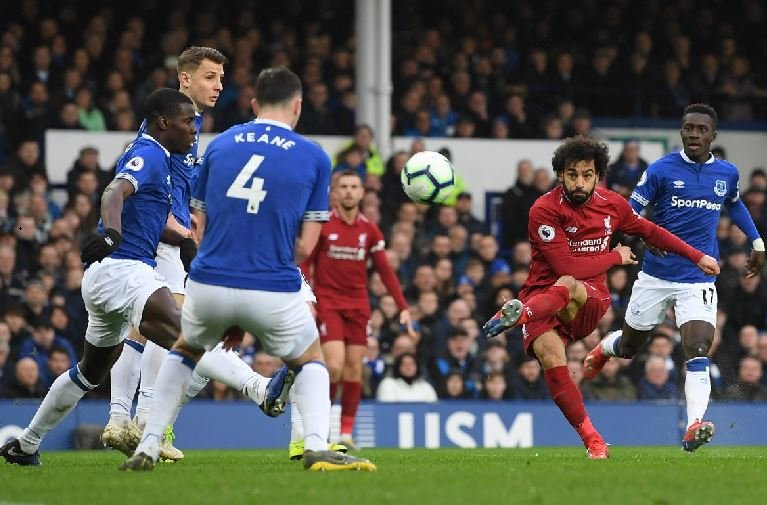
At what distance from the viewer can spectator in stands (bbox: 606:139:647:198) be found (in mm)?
20609

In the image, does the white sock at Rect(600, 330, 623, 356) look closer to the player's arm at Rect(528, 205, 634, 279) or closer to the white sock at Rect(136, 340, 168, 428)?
the player's arm at Rect(528, 205, 634, 279)

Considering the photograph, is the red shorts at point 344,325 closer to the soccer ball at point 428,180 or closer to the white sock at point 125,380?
the soccer ball at point 428,180

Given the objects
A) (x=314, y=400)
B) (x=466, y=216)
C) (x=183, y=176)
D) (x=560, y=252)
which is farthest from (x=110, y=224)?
(x=466, y=216)

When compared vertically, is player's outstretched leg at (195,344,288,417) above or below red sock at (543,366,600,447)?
above

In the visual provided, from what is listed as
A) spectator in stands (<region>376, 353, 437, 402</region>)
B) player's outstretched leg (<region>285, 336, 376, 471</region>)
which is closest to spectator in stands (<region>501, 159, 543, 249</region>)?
spectator in stands (<region>376, 353, 437, 402</region>)

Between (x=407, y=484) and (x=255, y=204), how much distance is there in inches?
64.1

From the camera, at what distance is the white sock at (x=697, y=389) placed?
1162 centimetres

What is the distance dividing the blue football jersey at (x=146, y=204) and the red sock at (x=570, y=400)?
9.25 feet

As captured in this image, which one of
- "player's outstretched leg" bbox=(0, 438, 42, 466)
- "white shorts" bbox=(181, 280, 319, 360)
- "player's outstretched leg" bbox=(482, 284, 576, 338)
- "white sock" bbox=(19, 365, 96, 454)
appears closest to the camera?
"white shorts" bbox=(181, 280, 319, 360)

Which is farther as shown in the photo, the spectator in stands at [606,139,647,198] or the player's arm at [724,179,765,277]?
the spectator in stands at [606,139,647,198]

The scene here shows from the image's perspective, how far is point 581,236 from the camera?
10.8 metres

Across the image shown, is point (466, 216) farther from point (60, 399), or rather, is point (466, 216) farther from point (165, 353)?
point (60, 399)

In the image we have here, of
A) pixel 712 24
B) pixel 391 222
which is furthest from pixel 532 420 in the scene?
pixel 712 24

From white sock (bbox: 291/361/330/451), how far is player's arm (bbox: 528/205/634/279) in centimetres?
281
